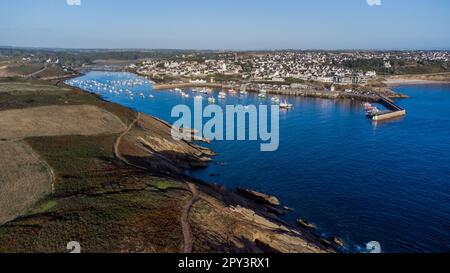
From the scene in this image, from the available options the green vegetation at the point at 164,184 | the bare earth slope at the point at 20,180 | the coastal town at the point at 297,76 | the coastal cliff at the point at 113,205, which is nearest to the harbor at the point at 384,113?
the coastal town at the point at 297,76

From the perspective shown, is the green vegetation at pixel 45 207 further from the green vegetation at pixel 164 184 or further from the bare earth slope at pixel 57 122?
the bare earth slope at pixel 57 122

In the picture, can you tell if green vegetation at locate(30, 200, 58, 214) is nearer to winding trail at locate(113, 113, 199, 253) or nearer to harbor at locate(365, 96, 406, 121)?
winding trail at locate(113, 113, 199, 253)

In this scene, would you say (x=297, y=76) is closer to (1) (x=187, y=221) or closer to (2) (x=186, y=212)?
(2) (x=186, y=212)

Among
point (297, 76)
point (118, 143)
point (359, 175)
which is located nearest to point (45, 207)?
point (118, 143)

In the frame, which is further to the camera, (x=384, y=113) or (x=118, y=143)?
(x=384, y=113)

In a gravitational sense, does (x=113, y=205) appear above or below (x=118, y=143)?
below

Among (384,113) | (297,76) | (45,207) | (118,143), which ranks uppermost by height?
(297,76)
